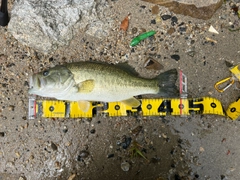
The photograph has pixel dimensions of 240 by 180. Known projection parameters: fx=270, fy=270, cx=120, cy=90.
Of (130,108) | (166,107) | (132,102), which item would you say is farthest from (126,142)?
(166,107)

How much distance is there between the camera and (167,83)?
3748mm

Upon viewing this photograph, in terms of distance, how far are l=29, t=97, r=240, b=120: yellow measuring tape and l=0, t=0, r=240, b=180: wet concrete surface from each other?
10 cm

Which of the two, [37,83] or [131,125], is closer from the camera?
[37,83]

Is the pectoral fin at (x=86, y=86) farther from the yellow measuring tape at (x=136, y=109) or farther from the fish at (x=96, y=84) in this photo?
the yellow measuring tape at (x=136, y=109)

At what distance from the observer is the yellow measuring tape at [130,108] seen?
3.87 meters

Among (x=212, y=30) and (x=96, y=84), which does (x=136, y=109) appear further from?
(x=212, y=30)

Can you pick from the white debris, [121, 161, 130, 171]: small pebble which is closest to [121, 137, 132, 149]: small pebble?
[121, 161, 130, 171]: small pebble

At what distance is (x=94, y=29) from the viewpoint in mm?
4027

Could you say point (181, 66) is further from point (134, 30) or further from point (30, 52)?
point (30, 52)

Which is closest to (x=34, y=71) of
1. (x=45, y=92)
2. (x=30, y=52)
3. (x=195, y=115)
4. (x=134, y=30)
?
(x=30, y=52)

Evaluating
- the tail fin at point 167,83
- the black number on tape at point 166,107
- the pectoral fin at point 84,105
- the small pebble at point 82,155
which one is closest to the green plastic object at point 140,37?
the tail fin at point 167,83

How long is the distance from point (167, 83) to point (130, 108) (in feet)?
2.10

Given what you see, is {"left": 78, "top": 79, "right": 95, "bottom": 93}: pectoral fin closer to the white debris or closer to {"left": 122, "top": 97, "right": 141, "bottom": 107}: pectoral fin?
{"left": 122, "top": 97, "right": 141, "bottom": 107}: pectoral fin

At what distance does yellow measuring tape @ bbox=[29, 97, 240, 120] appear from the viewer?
3869mm
